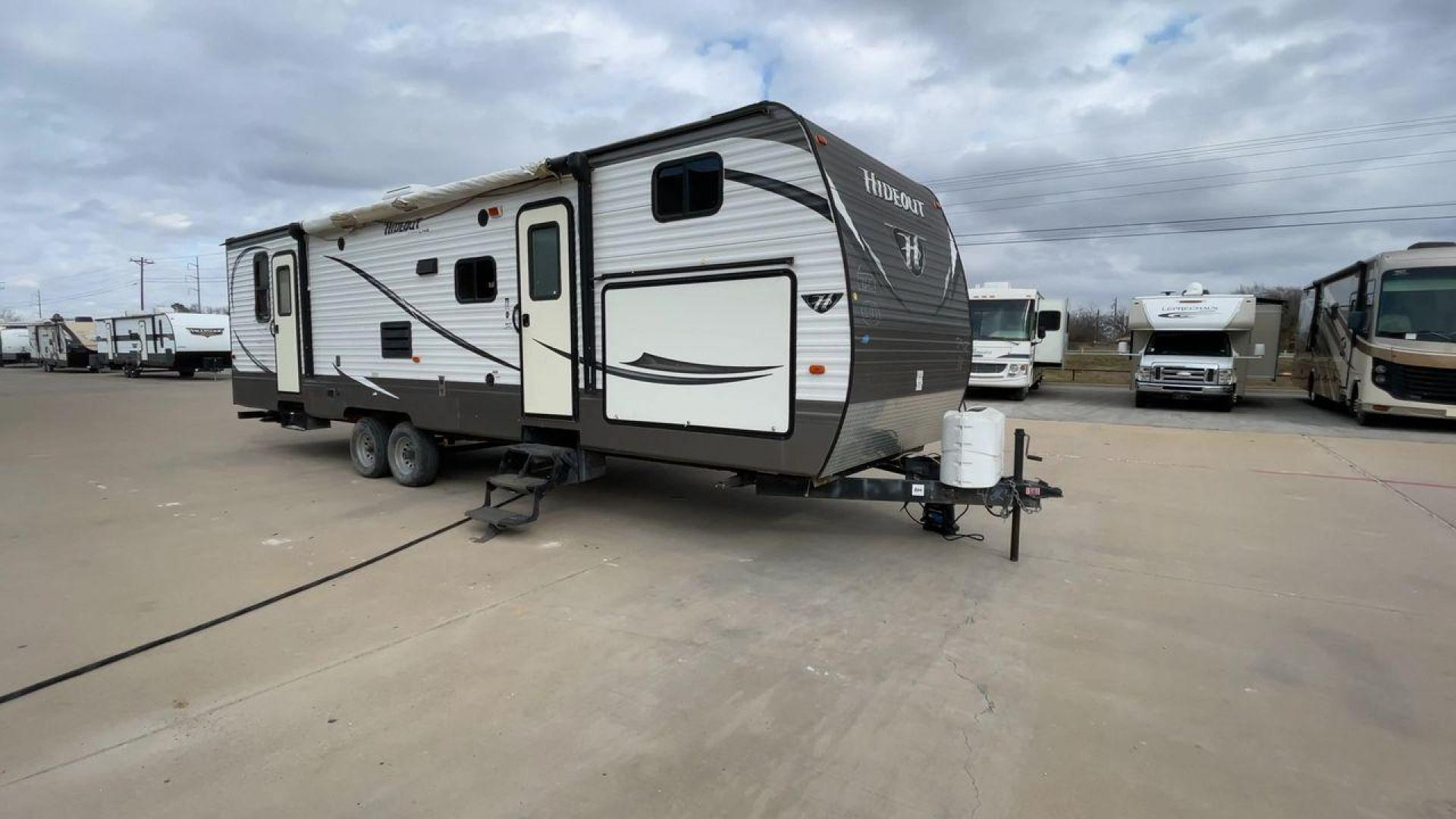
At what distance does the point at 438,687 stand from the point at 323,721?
504mm

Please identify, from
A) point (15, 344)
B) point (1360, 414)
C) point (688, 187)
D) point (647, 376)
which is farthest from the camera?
point (15, 344)

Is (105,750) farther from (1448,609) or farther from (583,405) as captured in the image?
(1448,609)

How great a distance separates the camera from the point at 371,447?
8836 millimetres

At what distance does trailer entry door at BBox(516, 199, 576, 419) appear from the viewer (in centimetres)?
638

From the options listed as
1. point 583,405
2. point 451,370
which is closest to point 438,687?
point 583,405

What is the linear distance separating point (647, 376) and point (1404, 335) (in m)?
14.7

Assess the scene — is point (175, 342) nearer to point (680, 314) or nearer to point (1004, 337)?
point (1004, 337)

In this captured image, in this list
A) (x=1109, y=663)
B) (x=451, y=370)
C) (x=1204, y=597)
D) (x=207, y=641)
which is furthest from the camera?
(x=451, y=370)

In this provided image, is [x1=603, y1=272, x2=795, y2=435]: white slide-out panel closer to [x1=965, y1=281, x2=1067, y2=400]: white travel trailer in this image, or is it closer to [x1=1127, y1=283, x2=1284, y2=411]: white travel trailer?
[x1=965, y1=281, x2=1067, y2=400]: white travel trailer

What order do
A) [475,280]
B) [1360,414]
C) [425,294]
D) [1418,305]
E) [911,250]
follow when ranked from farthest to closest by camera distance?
[1360,414] < [1418,305] < [425,294] < [475,280] < [911,250]

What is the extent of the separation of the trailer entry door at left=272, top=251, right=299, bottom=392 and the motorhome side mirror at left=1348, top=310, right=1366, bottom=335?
18.2 m

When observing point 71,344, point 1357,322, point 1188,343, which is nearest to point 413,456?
point 1357,322

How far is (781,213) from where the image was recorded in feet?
16.7

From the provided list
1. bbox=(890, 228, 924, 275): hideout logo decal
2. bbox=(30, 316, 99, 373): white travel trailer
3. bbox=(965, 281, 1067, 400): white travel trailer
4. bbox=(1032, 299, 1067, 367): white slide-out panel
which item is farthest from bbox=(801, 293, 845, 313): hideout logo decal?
bbox=(30, 316, 99, 373): white travel trailer
